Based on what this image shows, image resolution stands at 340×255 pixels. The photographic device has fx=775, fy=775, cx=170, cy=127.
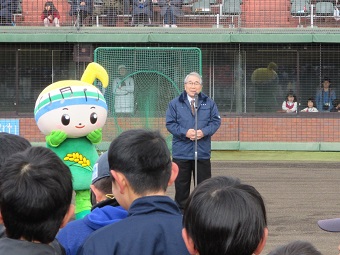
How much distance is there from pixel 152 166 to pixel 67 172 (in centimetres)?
43

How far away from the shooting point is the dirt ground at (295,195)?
9188 millimetres

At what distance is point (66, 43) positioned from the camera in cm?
2159

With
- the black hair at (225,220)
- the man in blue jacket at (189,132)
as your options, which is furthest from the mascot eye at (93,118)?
the black hair at (225,220)

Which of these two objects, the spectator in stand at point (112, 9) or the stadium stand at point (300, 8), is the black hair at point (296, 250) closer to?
the spectator in stand at point (112, 9)

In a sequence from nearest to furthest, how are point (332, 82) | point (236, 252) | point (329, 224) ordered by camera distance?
1. point (236, 252)
2. point (329, 224)
3. point (332, 82)

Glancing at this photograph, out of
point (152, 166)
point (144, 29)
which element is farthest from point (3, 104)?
point (152, 166)

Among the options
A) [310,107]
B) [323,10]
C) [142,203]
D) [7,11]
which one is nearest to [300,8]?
[323,10]

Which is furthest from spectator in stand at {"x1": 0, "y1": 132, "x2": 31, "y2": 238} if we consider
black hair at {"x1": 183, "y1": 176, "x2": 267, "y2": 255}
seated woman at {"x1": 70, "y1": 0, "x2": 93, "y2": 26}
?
seated woman at {"x1": 70, "y1": 0, "x2": 93, "y2": 26}

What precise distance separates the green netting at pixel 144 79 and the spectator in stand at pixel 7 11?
Result: 3.46 metres

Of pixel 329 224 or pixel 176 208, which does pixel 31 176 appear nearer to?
pixel 176 208

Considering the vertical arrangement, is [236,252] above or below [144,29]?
below

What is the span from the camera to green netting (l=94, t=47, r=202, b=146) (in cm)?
1905

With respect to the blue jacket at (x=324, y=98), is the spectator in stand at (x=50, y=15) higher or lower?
higher

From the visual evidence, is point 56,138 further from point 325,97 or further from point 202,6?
point 202,6
